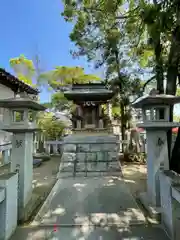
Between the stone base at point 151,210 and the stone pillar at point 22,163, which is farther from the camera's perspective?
the stone pillar at point 22,163

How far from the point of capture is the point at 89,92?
10.6 metres

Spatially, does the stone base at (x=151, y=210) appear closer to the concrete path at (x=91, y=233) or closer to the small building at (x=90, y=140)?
the concrete path at (x=91, y=233)

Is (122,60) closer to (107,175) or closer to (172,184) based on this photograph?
(107,175)

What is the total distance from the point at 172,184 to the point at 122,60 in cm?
714

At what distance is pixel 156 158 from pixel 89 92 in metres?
7.72

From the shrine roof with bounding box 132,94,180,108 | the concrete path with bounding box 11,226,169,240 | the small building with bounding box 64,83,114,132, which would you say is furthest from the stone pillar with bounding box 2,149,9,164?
the shrine roof with bounding box 132,94,180,108

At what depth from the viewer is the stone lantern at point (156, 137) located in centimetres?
337

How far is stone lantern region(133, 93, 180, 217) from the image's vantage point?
133 inches

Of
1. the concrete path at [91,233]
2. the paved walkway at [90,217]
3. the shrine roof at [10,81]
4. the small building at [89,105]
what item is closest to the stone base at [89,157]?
the paved walkway at [90,217]

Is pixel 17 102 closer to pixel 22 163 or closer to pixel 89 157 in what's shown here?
pixel 22 163

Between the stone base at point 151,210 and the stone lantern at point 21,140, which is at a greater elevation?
the stone lantern at point 21,140

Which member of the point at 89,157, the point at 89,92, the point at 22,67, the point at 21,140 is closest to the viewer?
the point at 21,140

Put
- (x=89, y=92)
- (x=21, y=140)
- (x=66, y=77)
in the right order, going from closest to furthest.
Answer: (x=21, y=140) → (x=89, y=92) → (x=66, y=77)

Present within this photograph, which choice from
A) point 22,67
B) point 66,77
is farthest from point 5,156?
point 22,67
